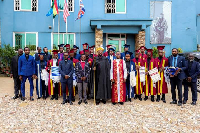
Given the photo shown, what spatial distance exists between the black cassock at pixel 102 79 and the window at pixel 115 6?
8223mm

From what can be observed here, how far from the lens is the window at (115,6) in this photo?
45.4 ft

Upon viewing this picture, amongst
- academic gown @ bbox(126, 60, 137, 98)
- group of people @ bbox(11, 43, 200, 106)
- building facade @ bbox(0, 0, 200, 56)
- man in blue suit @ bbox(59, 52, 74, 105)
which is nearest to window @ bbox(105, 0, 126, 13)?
building facade @ bbox(0, 0, 200, 56)

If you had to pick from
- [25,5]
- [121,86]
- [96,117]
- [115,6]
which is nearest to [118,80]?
[121,86]

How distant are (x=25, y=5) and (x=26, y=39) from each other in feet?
8.01

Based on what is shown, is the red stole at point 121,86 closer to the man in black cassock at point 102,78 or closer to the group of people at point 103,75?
the group of people at point 103,75

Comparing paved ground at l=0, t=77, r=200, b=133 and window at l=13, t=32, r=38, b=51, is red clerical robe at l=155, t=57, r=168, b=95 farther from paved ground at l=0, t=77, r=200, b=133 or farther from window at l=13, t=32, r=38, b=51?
window at l=13, t=32, r=38, b=51

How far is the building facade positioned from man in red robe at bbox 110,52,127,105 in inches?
256

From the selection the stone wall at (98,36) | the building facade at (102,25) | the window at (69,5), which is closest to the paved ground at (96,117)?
the stone wall at (98,36)

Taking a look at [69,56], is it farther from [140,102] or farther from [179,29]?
[179,29]

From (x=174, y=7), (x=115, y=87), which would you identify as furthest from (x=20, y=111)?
(x=174, y=7)

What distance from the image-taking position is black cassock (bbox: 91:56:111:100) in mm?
6475

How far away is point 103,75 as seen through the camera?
655 cm

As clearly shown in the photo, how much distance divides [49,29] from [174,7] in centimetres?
948

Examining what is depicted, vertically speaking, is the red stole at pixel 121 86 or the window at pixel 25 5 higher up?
the window at pixel 25 5
